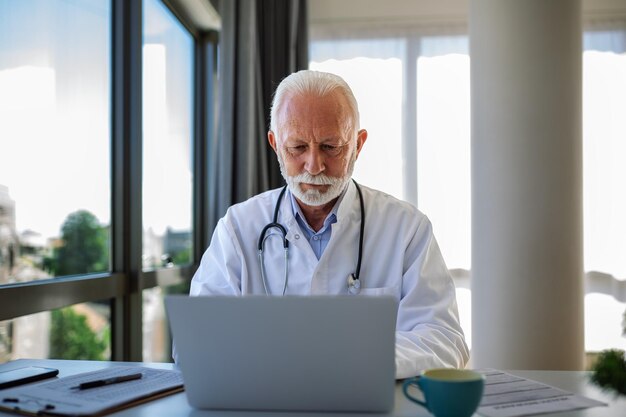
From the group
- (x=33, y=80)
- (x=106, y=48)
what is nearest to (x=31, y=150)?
(x=33, y=80)

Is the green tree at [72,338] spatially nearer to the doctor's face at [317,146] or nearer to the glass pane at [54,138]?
the glass pane at [54,138]

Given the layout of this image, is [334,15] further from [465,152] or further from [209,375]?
[209,375]

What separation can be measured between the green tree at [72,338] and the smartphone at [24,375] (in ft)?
3.09

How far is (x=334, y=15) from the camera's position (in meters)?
3.95

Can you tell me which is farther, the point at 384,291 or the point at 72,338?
the point at 72,338

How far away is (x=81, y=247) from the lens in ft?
7.59

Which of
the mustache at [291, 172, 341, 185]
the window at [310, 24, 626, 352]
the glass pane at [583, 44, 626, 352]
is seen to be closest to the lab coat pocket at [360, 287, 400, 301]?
the mustache at [291, 172, 341, 185]

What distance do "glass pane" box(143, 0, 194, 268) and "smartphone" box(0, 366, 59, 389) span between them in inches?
66.8

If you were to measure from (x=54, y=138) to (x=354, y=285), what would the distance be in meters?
1.18

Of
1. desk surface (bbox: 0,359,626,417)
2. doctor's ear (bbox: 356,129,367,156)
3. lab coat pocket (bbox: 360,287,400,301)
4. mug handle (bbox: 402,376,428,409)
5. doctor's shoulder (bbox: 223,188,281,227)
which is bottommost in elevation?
desk surface (bbox: 0,359,626,417)

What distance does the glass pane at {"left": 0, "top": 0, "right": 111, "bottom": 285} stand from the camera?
1834mm

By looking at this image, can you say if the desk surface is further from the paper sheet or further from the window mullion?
the window mullion

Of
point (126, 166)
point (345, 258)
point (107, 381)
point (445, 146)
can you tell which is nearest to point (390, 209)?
point (345, 258)

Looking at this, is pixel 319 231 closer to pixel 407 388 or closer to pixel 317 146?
pixel 317 146
